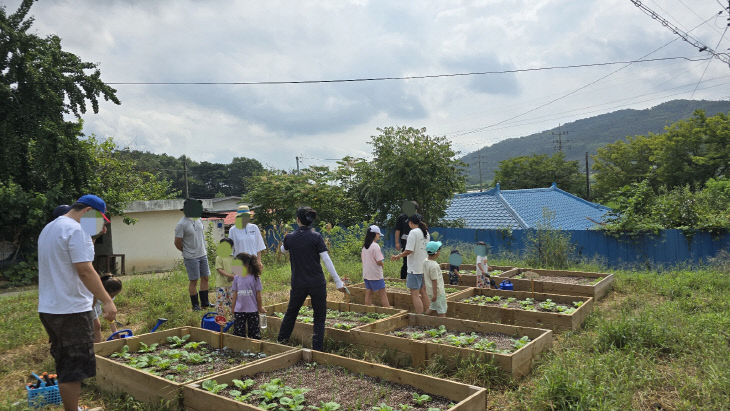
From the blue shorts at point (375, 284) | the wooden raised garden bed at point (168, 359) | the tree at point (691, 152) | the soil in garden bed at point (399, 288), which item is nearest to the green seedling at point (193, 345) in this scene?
the wooden raised garden bed at point (168, 359)

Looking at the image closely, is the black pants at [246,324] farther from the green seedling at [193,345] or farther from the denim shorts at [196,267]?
the denim shorts at [196,267]

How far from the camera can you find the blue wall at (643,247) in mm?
10258

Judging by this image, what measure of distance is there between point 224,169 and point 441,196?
162 ft

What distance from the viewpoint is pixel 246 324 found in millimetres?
5371

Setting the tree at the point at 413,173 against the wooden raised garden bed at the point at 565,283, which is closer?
the wooden raised garden bed at the point at 565,283

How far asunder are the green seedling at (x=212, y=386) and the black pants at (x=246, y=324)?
1.59 metres

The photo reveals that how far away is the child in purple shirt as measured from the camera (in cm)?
520

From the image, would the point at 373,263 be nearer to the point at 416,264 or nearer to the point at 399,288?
the point at 416,264

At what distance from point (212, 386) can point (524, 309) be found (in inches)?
176

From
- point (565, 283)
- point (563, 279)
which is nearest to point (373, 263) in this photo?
point (565, 283)

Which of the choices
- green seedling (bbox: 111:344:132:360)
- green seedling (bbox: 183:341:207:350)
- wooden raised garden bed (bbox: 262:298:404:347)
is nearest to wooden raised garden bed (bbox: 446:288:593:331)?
wooden raised garden bed (bbox: 262:298:404:347)

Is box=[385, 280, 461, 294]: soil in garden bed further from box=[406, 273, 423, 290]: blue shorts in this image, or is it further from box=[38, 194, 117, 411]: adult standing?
box=[38, 194, 117, 411]: adult standing

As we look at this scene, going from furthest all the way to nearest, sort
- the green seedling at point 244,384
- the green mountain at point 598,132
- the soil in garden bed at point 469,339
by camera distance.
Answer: the green mountain at point 598,132 < the soil in garden bed at point 469,339 < the green seedling at point 244,384

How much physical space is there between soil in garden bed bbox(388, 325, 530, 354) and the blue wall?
7.20 meters
